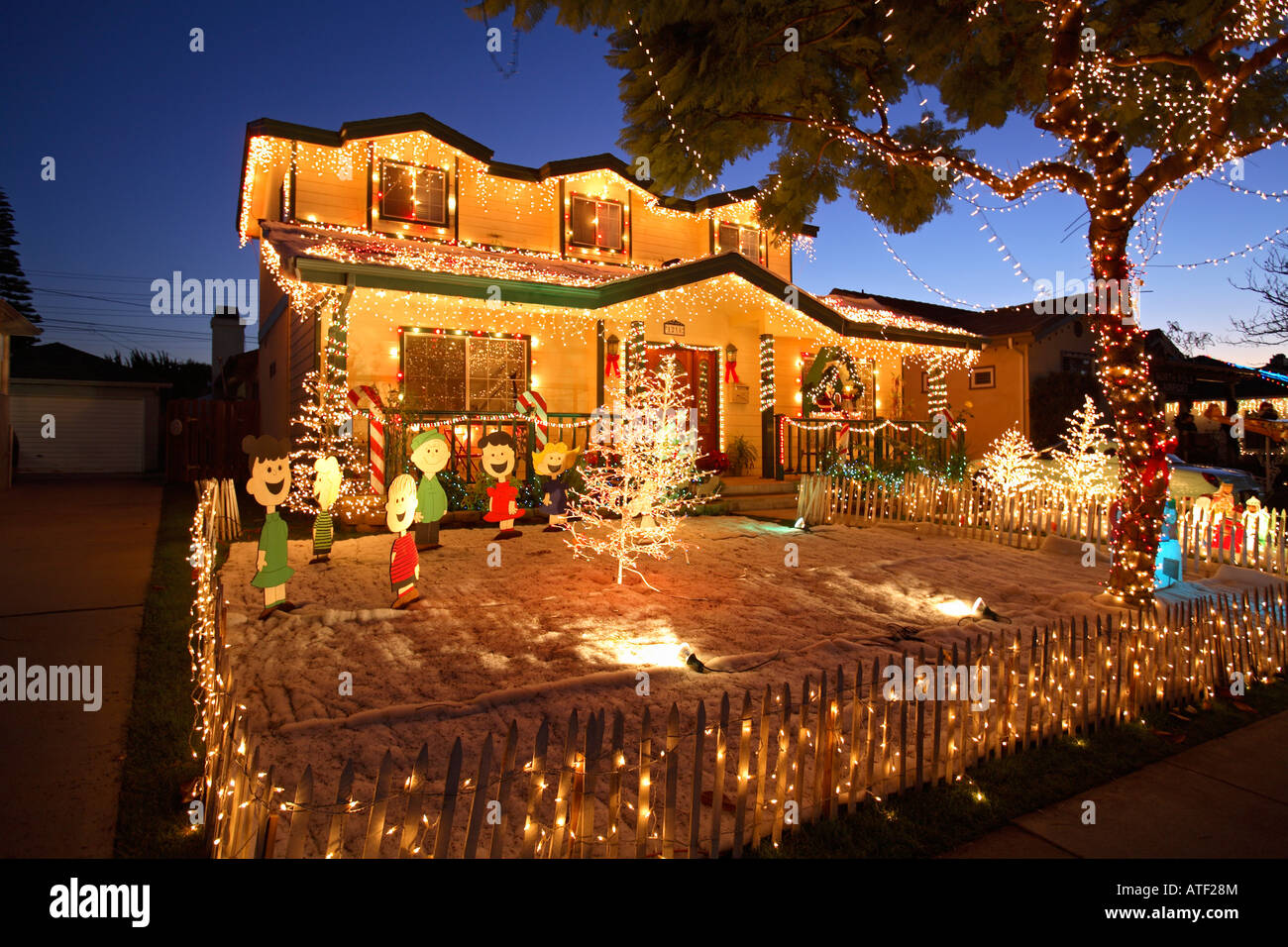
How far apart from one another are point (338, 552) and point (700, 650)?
5.34m

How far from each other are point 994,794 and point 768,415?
10988 millimetres

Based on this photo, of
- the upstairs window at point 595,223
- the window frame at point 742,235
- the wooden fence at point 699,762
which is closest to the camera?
the wooden fence at point 699,762

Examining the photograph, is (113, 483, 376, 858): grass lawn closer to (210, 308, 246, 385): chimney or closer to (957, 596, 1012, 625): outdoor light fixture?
(957, 596, 1012, 625): outdoor light fixture

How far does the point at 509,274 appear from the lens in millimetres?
11438

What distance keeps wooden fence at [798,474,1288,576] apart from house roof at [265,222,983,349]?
412 centimetres

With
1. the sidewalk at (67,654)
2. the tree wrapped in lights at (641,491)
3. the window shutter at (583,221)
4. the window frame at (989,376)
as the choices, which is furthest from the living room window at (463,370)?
the window frame at (989,376)

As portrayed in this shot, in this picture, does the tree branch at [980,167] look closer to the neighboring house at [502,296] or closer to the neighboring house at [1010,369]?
→ the neighboring house at [502,296]

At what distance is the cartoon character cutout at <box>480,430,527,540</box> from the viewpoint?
9062 millimetres

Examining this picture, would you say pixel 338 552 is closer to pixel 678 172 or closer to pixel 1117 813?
pixel 678 172

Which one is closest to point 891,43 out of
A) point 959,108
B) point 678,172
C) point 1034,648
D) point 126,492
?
point 959,108

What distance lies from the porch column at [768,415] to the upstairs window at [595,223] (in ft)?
14.6

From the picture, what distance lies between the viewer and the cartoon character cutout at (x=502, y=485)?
9.06 m

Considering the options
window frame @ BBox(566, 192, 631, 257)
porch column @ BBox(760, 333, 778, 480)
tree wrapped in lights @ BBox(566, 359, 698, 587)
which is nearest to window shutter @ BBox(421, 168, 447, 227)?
window frame @ BBox(566, 192, 631, 257)

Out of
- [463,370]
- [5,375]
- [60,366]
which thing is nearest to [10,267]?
[60,366]
